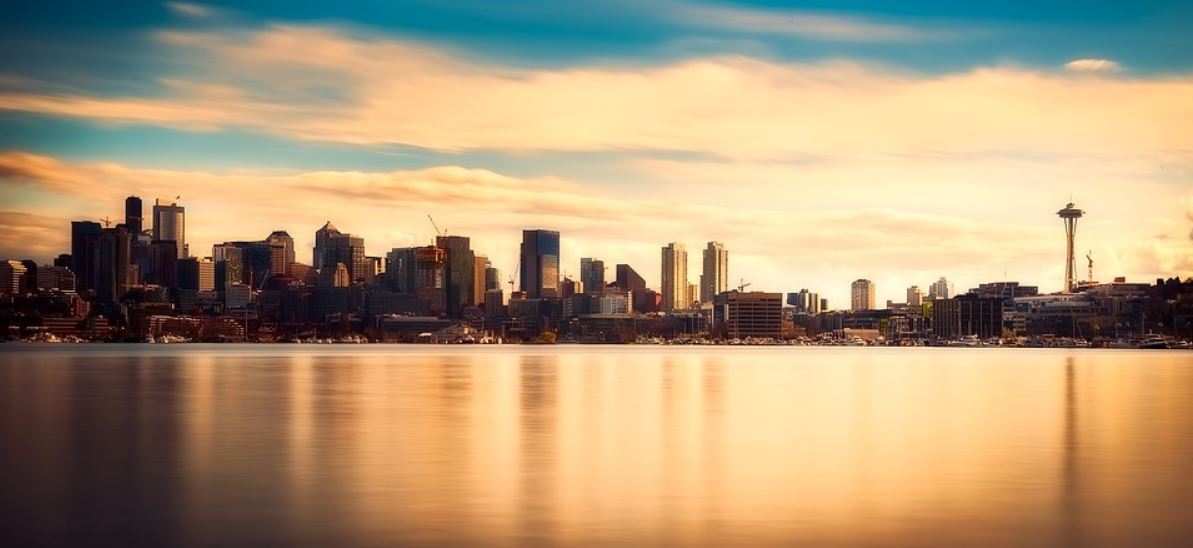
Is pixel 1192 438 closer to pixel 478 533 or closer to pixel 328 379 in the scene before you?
pixel 478 533

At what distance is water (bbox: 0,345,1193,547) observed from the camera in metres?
31.0

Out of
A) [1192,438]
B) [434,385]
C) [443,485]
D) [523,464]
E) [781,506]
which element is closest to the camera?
[781,506]

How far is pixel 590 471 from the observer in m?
43.4

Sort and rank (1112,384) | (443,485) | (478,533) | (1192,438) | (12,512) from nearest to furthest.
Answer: (478,533)
(12,512)
(443,485)
(1192,438)
(1112,384)

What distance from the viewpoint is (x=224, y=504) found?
3472 cm

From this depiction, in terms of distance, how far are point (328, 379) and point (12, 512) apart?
90313mm

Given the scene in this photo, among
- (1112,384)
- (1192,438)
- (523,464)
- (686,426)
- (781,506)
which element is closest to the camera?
(781,506)

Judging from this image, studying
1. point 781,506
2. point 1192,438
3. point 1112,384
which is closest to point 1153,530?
point 781,506

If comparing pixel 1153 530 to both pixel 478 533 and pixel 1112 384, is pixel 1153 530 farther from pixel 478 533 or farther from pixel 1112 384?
pixel 1112 384

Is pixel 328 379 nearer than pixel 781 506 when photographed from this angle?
No

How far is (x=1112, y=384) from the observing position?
387ft

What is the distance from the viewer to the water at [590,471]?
3098 centimetres

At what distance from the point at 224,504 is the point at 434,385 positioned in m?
76.0

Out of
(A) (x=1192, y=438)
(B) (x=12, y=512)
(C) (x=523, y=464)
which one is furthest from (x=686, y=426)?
(B) (x=12, y=512)
